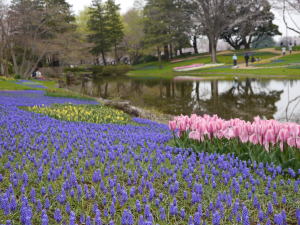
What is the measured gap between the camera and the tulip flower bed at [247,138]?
4.87 m

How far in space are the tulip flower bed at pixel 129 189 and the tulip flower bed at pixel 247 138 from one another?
0.35m

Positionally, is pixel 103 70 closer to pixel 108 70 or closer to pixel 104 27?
pixel 108 70

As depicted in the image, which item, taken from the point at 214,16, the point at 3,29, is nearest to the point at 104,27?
the point at 214,16

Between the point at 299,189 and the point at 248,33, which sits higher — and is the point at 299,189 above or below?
below

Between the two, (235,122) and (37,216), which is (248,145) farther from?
(37,216)

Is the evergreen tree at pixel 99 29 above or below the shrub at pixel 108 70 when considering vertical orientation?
above

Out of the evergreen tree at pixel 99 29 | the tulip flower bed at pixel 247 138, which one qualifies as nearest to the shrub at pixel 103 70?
the evergreen tree at pixel 99 29

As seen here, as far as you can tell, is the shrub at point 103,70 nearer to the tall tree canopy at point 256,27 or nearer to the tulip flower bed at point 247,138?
the tall tree canopy at point 256,27

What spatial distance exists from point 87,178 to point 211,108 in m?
13.9

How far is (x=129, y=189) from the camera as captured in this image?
12.2 ft

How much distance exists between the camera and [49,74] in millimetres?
54750

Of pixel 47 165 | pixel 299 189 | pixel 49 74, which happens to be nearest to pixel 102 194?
pixel 47 165

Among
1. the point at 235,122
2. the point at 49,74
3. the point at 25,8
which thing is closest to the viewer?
the point at 235,122

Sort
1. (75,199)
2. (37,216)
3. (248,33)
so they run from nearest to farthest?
(37,216) → (75,199) → (248,33)
